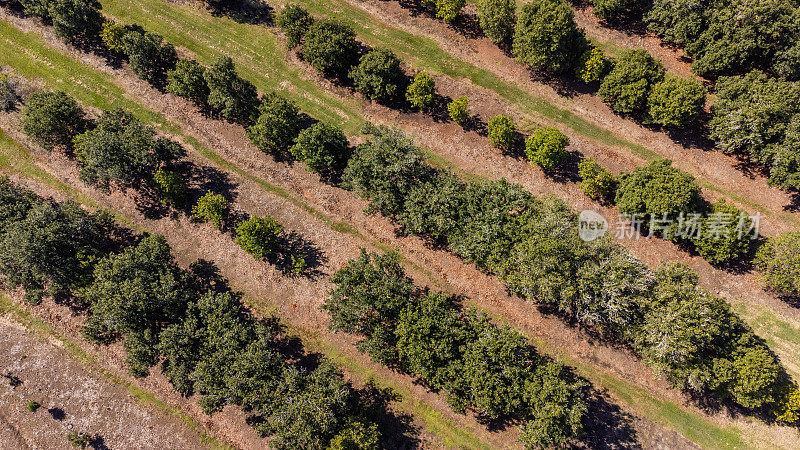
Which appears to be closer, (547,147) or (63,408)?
(63,408)

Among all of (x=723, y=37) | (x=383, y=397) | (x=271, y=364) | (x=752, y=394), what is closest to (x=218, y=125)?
(x=271, y=364)

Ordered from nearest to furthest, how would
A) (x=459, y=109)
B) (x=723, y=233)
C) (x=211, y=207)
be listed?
(x=723, y=233), (x=211, y=207), (x=459, y=109)

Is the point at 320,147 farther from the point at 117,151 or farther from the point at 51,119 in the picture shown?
the point at 51,119

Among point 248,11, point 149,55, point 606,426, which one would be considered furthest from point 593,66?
point 149,55

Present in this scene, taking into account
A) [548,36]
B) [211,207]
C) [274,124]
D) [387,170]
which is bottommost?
[211,207]

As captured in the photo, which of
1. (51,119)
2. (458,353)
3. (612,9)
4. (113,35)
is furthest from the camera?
(612,9)

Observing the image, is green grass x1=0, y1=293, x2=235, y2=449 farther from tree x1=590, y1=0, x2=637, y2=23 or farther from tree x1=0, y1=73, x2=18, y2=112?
tree x1=590, y1=0, x2=637, y2=23
